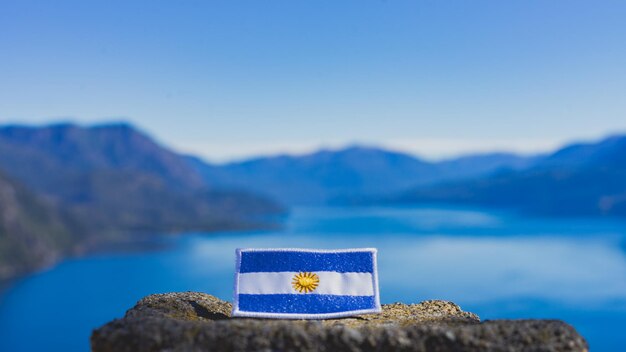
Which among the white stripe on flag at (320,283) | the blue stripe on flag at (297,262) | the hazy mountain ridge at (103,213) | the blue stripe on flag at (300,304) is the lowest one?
the blue stripe on flag at (300,304)

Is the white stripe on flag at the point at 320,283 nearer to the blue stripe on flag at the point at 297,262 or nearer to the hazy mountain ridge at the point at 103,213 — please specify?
the blue stripe on flag at the point at 297,262

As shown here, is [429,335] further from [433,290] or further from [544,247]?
[544,247]

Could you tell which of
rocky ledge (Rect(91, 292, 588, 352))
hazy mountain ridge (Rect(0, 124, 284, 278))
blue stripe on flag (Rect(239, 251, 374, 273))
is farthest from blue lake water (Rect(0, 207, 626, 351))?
rocky ledge (Rect(91, 292, 588, 352))

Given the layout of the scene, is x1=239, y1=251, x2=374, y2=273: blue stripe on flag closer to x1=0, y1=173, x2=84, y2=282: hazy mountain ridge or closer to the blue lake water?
the blue lake water

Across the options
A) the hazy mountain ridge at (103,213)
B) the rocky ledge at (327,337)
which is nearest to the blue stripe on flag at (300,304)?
the rocky ledge at (327,337)

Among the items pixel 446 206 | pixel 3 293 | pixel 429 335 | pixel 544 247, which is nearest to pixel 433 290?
pixel 544 247
